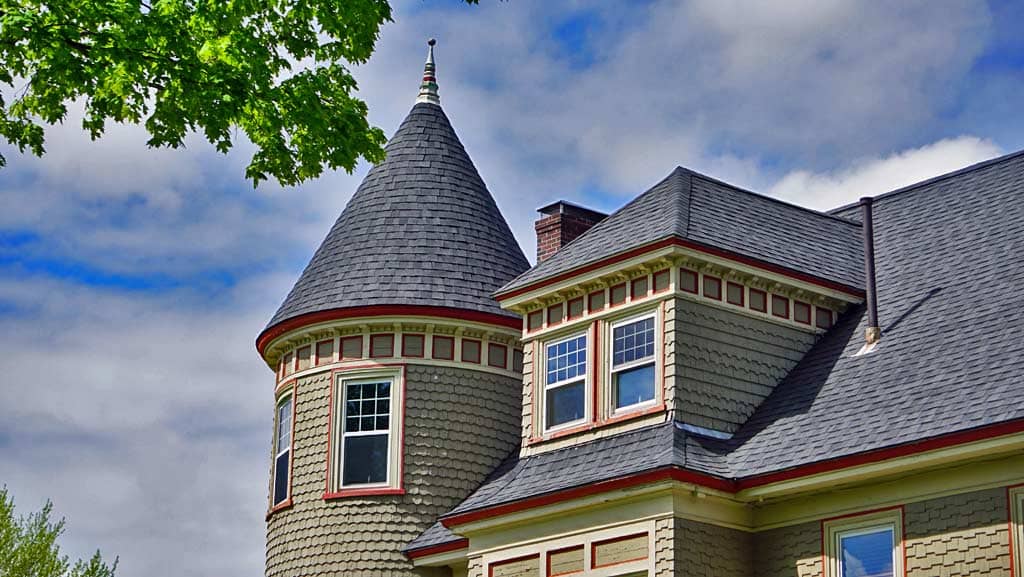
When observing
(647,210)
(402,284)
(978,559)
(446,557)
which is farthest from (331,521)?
(978,559)

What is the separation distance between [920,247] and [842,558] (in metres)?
6.39

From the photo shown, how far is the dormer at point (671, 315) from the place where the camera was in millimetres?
21000

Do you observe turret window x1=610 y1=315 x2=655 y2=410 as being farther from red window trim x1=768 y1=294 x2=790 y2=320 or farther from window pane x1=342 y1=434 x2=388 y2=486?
window pane x1=342 y1=434 x2=388 y2=486

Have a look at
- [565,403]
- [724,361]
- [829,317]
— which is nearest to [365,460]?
[565,403]

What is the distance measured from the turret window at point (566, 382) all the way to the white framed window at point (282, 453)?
5.77 metres

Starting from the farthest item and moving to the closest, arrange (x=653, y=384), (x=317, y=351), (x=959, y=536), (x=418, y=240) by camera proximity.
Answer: (x=418, y=240), (x=317, y=351), (x=653, y=384), (x=959, y=536)

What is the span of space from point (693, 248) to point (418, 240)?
7292 mm

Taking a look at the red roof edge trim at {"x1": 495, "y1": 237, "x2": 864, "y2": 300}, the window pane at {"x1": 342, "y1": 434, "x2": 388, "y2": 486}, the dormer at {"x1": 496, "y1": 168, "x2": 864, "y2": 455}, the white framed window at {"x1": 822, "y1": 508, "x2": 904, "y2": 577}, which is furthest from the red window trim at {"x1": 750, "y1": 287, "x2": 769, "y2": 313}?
the window pane at {"x1": 342, "y1": 434, "x2": 388, "y2": 486}

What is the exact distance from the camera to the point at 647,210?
23438mm

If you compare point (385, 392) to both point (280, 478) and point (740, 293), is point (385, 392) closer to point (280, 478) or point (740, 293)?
point (280, 478)

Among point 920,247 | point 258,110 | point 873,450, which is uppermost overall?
point 920,247

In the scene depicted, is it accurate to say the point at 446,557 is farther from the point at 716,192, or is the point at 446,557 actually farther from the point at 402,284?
the point at 716,192

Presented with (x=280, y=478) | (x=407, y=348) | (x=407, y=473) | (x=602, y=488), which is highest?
(x=407, y=348)

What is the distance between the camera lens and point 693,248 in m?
21.1
